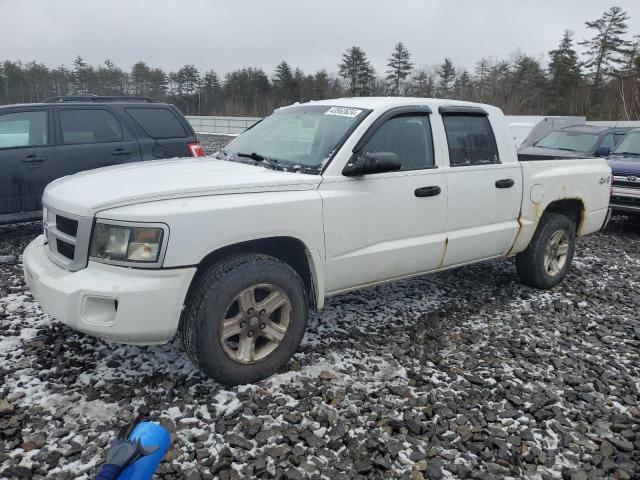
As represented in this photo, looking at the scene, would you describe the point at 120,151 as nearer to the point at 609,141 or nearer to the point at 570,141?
the point at 570,141

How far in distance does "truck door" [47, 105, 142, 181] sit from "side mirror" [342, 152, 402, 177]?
165 inches

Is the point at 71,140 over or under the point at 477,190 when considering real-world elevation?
over

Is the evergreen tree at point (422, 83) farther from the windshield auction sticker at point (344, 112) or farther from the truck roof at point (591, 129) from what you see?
the windshield auction sticker at point (344, 112)

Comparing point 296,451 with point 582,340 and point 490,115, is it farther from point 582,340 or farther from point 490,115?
point 490,115

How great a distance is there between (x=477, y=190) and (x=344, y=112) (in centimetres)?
133

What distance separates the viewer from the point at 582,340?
13.0 feet

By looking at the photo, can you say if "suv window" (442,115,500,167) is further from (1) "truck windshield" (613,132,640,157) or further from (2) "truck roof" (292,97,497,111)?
(1) "truck windshield" (613,132,640,157)

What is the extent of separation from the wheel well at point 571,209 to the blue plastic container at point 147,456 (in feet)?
14.8

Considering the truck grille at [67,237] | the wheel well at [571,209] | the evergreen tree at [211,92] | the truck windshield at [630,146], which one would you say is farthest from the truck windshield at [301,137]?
the evergreen tree at [211,92]

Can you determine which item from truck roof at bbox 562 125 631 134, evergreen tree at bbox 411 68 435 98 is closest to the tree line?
evergreen tree at bbox 411 68 435 98

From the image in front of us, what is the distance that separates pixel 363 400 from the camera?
2.98 metres

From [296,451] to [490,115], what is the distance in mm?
3444

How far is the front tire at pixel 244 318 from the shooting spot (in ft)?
9.12

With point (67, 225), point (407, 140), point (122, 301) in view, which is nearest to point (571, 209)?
point (407, 140)
